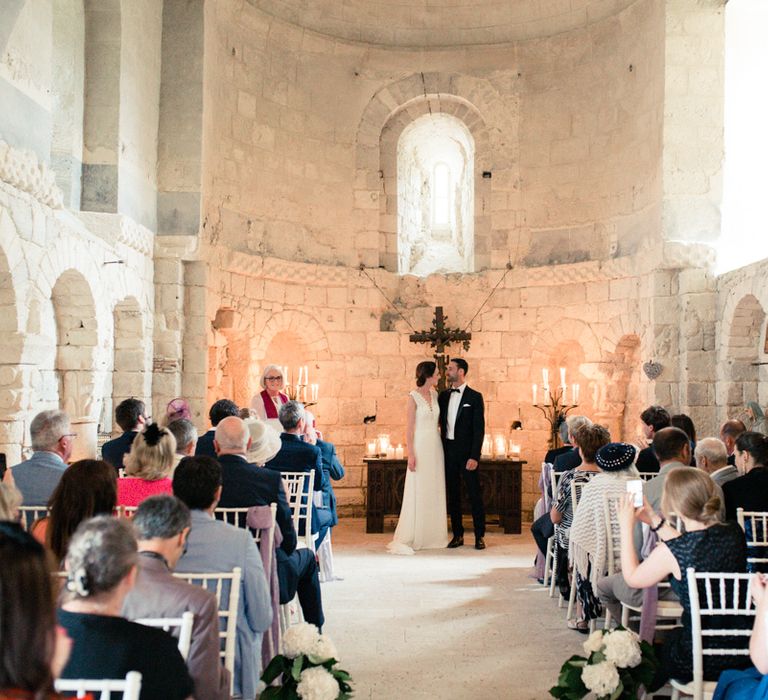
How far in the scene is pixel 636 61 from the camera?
29.3 ft

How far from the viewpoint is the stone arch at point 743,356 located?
767cm

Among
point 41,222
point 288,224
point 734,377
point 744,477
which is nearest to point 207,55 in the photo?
point 288,224

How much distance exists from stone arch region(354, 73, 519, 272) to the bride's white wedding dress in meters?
3.26

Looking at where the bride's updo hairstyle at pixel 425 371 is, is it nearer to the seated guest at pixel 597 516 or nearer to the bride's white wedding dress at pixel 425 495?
the bride's white wedding dress at pixel 425 495

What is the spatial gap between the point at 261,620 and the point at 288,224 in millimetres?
7023

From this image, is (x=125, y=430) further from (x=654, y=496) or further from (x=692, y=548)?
(x=692, y=548)

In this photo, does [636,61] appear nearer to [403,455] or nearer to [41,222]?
[403,455]

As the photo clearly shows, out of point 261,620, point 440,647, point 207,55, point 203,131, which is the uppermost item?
point 207,55

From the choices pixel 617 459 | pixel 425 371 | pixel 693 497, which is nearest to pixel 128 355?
pixel 425 371

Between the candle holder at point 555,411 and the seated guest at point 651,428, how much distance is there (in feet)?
8.76

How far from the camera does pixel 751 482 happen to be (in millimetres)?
4211

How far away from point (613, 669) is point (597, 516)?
1093 millimetres

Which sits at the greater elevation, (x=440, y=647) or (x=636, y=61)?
(x=636, y=61)

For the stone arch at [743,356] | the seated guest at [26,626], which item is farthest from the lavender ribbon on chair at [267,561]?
the stone arch at [743,356]
